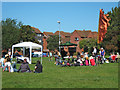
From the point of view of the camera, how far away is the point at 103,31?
42.6 m

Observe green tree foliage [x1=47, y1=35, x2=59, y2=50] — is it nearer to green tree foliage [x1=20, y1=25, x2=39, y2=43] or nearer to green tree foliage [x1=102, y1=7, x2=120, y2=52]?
green tree foliage [x1=20, y1=25, x2=39, y2=43]

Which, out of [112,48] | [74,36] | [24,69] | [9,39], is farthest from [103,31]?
[74,36]

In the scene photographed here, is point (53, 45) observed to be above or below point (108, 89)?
above

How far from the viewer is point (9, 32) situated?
5141cm

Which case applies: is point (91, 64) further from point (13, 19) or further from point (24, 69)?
point (13, 19)

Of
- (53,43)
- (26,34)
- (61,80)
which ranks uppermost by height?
(26,34)

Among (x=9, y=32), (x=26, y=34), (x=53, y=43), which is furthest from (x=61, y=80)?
(x=53, y=43)

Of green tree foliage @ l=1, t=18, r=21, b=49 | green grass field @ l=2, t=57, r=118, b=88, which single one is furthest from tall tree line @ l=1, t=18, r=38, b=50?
green grass field @ l=2, t=57, r=118, b=88

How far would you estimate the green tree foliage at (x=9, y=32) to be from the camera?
162ft

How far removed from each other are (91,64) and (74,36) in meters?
71.1

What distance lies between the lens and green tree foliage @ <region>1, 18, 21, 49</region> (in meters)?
49.5

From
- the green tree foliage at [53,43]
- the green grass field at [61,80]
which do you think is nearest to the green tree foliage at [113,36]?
the green tree foliage at [53,43]

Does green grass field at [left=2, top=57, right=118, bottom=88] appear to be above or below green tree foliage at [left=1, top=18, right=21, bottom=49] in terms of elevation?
below

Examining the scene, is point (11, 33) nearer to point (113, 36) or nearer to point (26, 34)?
point (26, 34)
